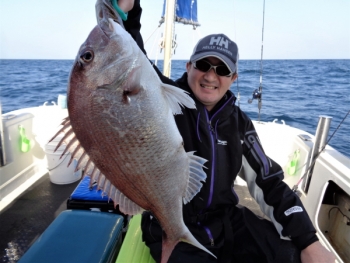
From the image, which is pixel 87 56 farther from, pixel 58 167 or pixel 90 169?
pixel 58 167

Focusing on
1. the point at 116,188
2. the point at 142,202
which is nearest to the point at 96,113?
the point at 116,188

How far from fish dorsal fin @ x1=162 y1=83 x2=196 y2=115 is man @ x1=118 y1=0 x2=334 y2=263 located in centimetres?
53

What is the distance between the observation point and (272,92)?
574 inches

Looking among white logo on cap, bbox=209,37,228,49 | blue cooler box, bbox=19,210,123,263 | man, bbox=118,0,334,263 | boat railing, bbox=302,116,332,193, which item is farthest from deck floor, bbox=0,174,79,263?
boat railing, bbox=302,116,332,193

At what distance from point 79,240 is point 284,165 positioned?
360 cm

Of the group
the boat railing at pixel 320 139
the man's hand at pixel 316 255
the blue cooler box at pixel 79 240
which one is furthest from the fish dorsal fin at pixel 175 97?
the boat railing at pixel 320 139

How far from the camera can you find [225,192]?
2.04 metres

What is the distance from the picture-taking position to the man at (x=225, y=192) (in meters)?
1.87

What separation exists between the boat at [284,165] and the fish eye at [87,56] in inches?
59.2

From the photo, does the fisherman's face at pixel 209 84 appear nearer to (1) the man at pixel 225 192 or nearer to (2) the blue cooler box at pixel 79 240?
(1) the man at pixel 225 192

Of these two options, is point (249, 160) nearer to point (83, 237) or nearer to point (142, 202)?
point (142, 202)

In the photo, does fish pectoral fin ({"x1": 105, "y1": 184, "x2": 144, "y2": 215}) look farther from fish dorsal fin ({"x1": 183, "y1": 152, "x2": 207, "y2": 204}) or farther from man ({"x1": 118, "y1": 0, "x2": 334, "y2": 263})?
man ({"x1": 118, "y1": 0, "x2": 334, "y2": 263})

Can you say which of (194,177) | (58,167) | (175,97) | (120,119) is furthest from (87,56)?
(58,167)

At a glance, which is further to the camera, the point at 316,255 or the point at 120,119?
the point at 316,255
